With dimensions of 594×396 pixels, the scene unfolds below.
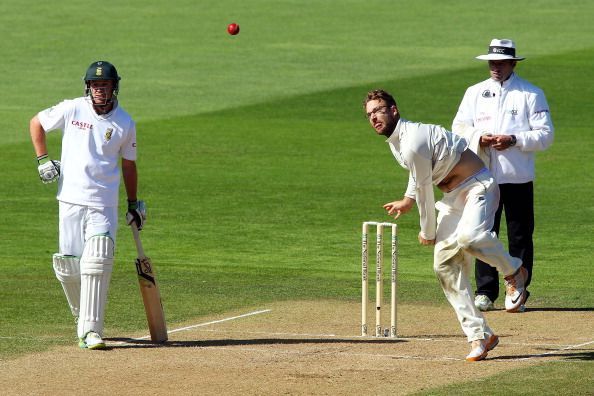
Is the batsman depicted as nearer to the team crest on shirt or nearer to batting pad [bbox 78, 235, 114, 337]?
batting pad [bbox 78, 235, 114, 337]

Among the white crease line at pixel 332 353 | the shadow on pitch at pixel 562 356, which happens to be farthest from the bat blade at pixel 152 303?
the shadow on pitch at pixel 562 356

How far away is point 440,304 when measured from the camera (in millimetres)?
12383

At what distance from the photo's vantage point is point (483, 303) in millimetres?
12180

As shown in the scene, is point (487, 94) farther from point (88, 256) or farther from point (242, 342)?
point (88, 256)

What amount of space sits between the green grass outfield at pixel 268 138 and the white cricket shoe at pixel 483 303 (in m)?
0.51

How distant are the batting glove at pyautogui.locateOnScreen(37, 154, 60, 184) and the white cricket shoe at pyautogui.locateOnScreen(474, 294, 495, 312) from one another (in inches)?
138

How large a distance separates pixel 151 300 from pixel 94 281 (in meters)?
0.46

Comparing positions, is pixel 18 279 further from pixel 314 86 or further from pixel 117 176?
pixel 314 86

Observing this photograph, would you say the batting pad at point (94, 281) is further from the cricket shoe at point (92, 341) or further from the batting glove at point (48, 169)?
the batting glove at point (48, 169)

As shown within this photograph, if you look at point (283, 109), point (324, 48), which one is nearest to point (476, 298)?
point (283, 109)

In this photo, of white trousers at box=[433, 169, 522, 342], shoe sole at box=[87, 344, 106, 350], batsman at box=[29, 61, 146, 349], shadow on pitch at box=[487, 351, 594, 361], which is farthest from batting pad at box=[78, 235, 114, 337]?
shadow on pitch at box=[487, 351, 594, 361]

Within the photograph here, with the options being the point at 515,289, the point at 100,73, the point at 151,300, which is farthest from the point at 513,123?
the point at 100,73

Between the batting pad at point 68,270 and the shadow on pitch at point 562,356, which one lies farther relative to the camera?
the batting pad at point 68,270

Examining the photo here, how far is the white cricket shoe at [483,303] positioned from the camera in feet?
39.9
